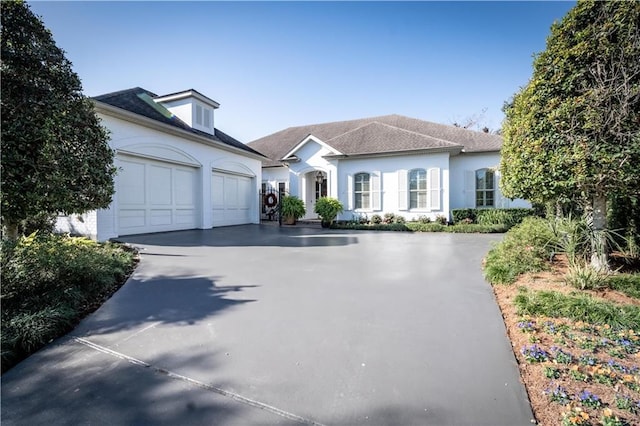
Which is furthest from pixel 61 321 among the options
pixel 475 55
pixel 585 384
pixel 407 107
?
pixel 407 107

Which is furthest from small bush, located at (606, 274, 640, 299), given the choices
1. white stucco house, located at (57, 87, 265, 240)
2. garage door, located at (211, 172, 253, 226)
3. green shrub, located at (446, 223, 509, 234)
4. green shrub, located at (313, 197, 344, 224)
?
garage door, located at (211, 172, 253, 226)

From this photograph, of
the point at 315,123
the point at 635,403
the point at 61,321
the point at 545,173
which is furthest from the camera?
the point at 315,123

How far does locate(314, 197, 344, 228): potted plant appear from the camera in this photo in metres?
14.2

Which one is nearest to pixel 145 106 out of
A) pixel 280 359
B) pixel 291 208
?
pixel 291 208

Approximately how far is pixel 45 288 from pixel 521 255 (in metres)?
7.47

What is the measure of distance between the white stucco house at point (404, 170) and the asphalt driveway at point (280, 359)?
10.3 m

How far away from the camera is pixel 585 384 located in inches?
85.9

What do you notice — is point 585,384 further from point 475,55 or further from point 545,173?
point 475,55

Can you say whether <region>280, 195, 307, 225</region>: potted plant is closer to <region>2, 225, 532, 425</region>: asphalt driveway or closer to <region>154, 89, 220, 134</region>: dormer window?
<region>154, 89, 220, 134</region>: dormer window

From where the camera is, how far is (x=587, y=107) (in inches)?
160

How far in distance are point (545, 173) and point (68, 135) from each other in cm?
752

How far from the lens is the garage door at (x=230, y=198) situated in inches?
538

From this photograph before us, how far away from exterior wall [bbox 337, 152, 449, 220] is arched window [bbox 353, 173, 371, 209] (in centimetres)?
28

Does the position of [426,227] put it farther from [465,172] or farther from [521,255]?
[521,255]
